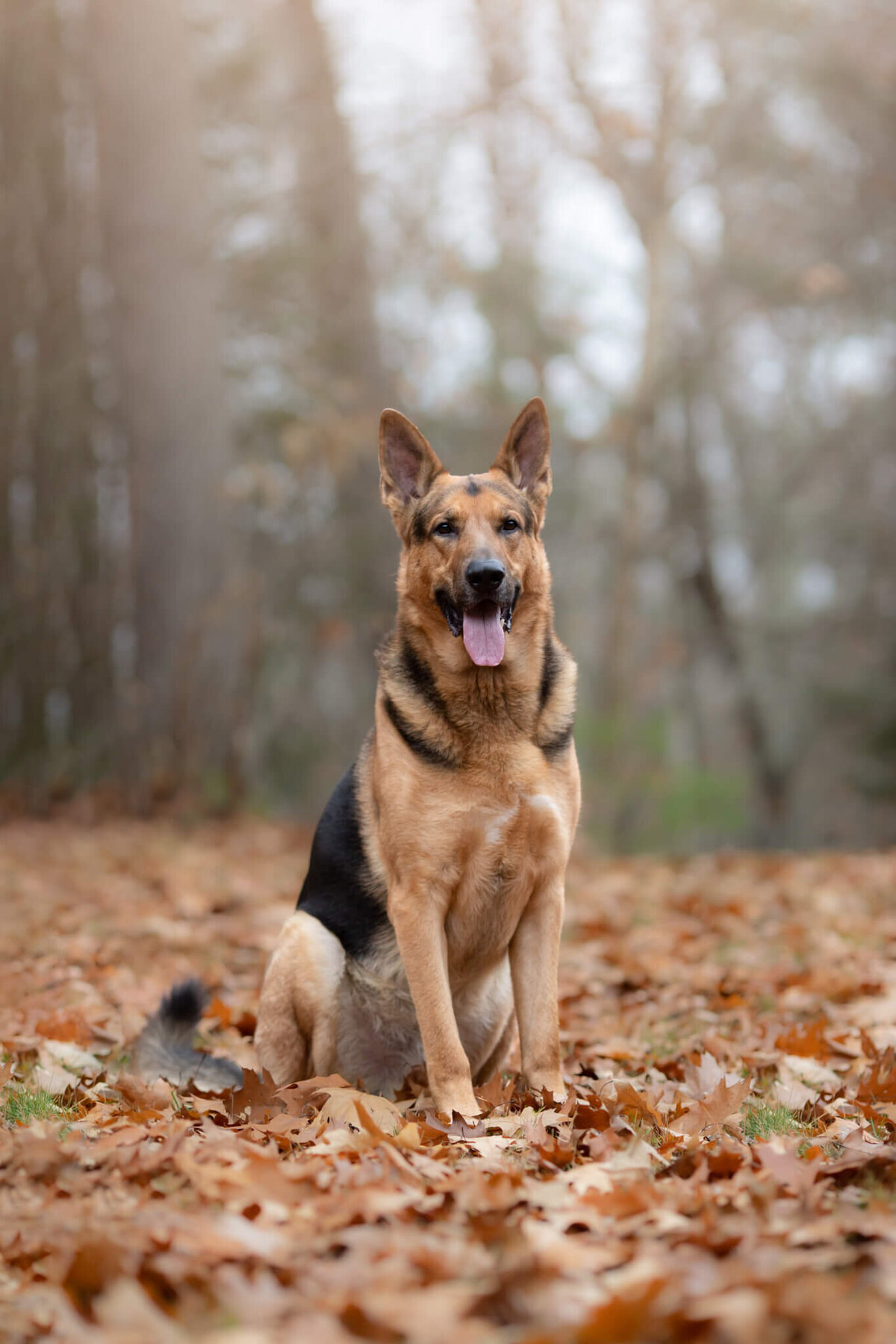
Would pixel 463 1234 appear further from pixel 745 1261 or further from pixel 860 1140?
pixel 860 1140

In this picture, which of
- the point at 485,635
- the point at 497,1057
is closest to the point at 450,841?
the point at 485,635

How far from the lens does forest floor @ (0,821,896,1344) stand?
1.96 meters

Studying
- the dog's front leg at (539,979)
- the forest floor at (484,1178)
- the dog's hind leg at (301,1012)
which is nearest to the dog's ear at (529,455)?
the dog's front leg at (539,979)

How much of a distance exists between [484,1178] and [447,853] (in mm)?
1247

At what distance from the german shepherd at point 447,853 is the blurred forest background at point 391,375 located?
7.67 meters

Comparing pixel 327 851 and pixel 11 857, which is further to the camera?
pixel 11 857

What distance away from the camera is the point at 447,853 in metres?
3.76

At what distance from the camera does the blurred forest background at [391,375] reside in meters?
11.8

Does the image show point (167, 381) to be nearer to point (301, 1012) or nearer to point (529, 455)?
point (529, 455)

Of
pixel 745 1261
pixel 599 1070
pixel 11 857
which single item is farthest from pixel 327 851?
pixel 11 857

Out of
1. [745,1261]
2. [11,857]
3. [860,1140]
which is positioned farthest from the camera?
[11,857]

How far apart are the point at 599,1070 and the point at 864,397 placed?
16436 mm

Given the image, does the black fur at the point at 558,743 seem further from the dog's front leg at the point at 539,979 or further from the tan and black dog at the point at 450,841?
the dog's front leg at the point at 539,979

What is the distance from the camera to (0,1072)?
367 centimetres
